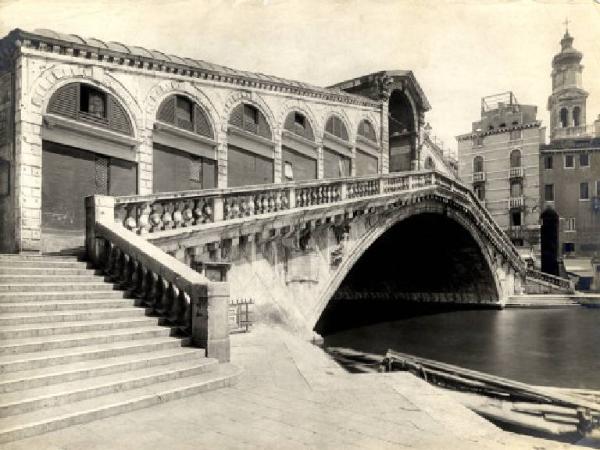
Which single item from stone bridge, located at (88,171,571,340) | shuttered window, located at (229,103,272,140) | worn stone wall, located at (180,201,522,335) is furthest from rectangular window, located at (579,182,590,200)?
shuttered window, located at (229,103,272,140)

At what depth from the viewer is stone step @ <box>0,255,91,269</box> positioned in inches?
286

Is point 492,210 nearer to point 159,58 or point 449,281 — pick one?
point 449,281

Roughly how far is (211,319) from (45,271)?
127 inches

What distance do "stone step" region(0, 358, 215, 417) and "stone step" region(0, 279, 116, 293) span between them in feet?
7.67

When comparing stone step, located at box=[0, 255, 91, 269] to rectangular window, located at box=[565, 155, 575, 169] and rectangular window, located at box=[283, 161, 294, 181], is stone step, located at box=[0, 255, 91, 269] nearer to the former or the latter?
rectangular window, located at box=[283, 161, 294, 181]

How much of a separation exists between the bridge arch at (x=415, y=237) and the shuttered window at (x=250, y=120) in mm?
4957

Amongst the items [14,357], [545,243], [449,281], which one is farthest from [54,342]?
[545,243]

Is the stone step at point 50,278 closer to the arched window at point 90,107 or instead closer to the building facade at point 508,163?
the arched window at point 90,107

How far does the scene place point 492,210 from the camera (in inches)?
1599

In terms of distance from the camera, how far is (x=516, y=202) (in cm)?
3853

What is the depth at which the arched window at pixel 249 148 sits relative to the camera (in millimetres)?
14344

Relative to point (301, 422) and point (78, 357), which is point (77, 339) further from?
point (301, 422)

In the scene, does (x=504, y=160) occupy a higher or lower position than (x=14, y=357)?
higher

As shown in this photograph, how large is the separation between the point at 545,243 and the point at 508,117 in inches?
480
